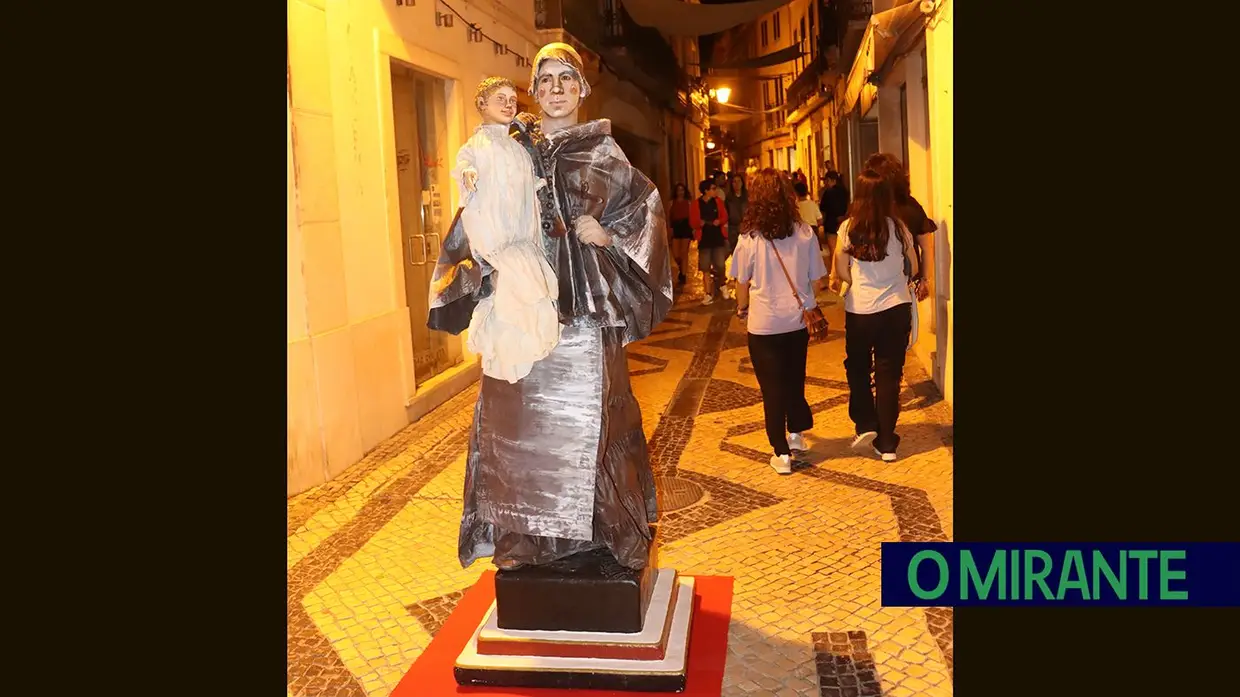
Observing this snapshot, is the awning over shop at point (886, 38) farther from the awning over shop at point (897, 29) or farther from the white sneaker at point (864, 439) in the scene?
the white sneaker at point (864, 439)

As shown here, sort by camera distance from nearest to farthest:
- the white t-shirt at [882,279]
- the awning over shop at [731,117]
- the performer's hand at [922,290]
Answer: the white t-shirt at [882,279]
the performer's hand at [922,290]
the awning over shop at [731,117]

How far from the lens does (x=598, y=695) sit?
3.14 meters

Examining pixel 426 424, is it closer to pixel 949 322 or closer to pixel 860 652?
pixel 949 322

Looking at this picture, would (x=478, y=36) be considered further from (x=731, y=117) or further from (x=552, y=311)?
(x=731, y=117)

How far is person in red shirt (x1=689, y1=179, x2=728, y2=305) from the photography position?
12773 mm

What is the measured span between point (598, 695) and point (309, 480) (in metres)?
3.07

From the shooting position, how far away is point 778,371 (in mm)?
5570

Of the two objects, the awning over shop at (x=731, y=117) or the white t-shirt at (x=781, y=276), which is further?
the awning over shop at (x=731, y=117)

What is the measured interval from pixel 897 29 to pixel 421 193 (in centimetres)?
395

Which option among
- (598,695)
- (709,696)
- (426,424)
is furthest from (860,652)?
(426,424)

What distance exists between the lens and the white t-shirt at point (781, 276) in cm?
540

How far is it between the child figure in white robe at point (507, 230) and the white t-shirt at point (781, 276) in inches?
102

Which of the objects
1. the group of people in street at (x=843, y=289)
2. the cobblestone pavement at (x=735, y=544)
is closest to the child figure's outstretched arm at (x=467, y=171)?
the cobblestone pavement at (x=735, y=544)

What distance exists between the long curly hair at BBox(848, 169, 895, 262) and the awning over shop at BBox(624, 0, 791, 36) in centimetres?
813
